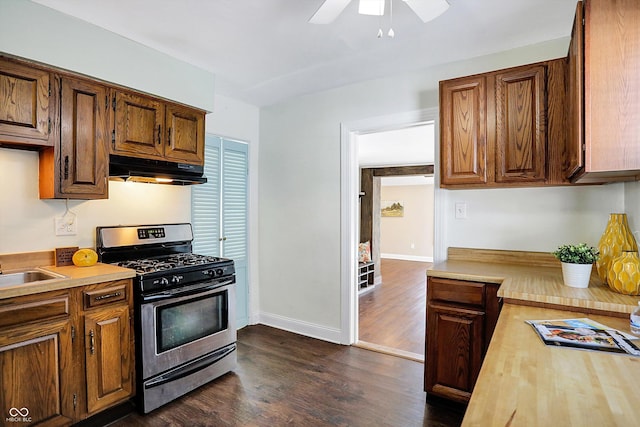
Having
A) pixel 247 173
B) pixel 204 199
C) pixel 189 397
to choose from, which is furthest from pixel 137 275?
pixel 247 173

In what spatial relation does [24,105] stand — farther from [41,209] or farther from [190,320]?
[190,320]

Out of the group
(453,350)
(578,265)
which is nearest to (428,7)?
(578,265)

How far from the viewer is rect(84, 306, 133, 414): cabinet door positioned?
2002mm

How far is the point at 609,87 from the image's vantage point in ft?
4.79

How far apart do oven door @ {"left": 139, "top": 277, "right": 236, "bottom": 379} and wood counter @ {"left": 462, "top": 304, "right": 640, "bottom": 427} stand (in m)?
1.94

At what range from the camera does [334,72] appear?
295 cm

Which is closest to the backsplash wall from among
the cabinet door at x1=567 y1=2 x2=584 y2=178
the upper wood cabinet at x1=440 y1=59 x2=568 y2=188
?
the upper wood cabinet at x1=440 y1=59 x2=568 y2=188

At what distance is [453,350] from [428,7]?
1.95m

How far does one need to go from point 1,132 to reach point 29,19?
650 mm

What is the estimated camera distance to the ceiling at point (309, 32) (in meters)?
1.99

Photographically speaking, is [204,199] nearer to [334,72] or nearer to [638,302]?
[334,72]

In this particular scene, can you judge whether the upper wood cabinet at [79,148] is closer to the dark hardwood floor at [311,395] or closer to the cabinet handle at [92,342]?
the cabinet handle at [92,342]

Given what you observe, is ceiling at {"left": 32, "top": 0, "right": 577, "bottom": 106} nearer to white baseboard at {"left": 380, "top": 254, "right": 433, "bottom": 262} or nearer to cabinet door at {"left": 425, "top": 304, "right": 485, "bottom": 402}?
cabinet door at {"left": 425, "top": 304, "right": 485, "bottom": 402}

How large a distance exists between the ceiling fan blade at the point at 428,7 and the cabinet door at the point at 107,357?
234cm
